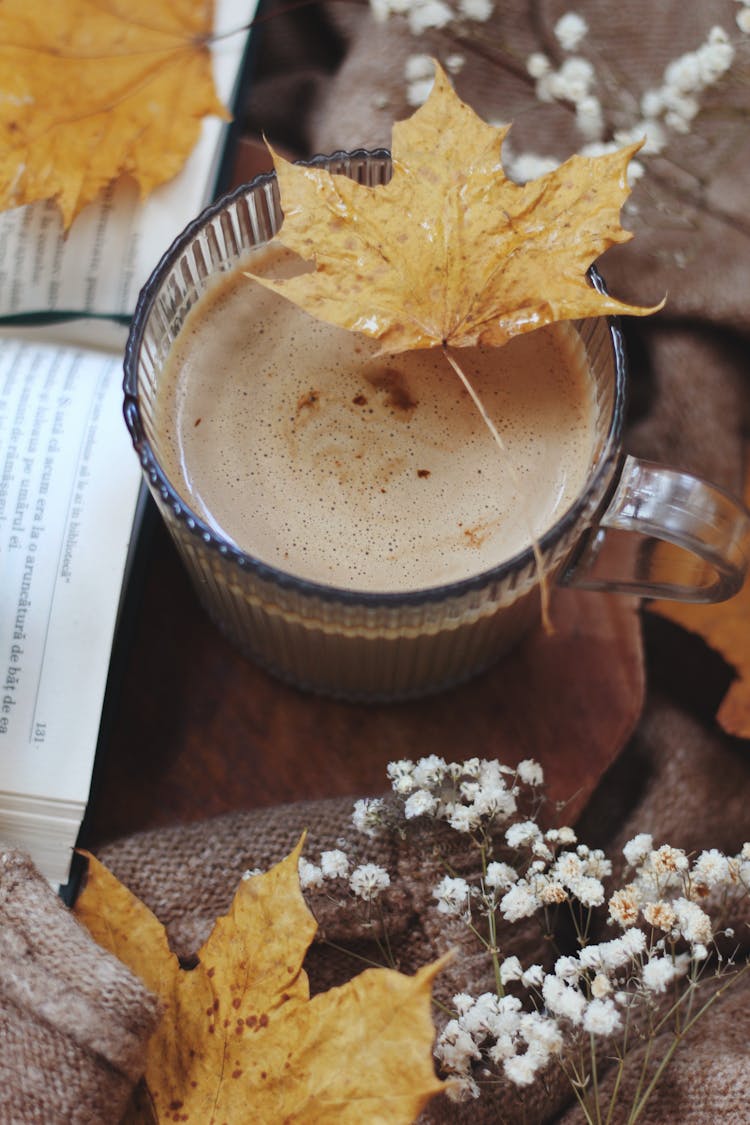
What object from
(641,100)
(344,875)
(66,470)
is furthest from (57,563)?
(641,100)

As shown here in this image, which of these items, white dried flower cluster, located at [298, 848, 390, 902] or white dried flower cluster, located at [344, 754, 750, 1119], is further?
white dried flower cluster, located at [298, 848, 390, 902]

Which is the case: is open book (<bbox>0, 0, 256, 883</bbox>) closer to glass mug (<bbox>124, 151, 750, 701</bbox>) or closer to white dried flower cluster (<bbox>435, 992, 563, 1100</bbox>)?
glass mug (<bbox>124, 151, 750, 701</bbox>)

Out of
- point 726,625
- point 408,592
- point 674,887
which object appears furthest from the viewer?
point 726,625

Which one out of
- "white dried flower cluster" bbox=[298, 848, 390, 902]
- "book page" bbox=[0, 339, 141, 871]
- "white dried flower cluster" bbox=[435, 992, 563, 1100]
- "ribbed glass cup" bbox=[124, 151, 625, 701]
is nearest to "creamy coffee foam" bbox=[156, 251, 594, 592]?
"ribbed glass cup" bbox=[124, 151, 625, 701]

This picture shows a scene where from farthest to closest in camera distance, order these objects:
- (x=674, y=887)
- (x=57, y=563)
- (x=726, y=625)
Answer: (x=726, y=625) → (x=57, y=563) → (x=674, y=887)

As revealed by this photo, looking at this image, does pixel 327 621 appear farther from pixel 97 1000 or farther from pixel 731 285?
pixel 731 285

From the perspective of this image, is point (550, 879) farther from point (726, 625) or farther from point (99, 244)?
point (99, 244)

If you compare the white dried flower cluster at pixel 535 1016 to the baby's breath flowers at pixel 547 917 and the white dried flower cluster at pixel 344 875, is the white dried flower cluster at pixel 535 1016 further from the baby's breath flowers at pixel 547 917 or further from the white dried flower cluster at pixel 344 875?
the white dried flower cluster at pixel 344 875
